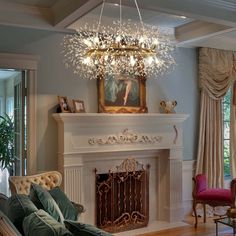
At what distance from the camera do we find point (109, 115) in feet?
15.6

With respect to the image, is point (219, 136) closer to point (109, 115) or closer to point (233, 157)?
point (233, 157)

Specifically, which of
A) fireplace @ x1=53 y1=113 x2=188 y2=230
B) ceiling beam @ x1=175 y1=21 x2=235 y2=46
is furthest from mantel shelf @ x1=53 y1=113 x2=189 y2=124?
ceiling beam @ x1=175 y1=21 x2=235 y2=46

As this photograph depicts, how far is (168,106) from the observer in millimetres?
5309

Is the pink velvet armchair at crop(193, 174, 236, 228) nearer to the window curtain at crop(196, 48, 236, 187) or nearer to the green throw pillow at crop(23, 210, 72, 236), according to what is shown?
the window curtain at crop(196, 48, 236, 187)

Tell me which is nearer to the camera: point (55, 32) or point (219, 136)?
point (55, 32)

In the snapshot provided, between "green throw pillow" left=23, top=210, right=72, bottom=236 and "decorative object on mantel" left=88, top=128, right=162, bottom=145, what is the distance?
230 cm

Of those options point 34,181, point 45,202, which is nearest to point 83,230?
point 45,202

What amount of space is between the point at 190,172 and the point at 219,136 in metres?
0.80

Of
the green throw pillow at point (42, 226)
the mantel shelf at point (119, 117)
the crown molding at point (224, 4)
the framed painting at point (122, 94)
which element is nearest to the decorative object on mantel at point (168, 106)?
the mantel shelf at point (119, 117)

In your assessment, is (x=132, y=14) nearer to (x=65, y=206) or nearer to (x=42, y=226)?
(x=65, y=206)

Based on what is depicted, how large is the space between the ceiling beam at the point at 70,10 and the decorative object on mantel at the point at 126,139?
1583 mm

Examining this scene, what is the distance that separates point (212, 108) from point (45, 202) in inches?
146

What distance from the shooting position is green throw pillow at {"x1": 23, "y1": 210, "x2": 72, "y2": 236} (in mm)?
2137

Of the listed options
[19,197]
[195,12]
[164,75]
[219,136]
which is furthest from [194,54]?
[19,197]
